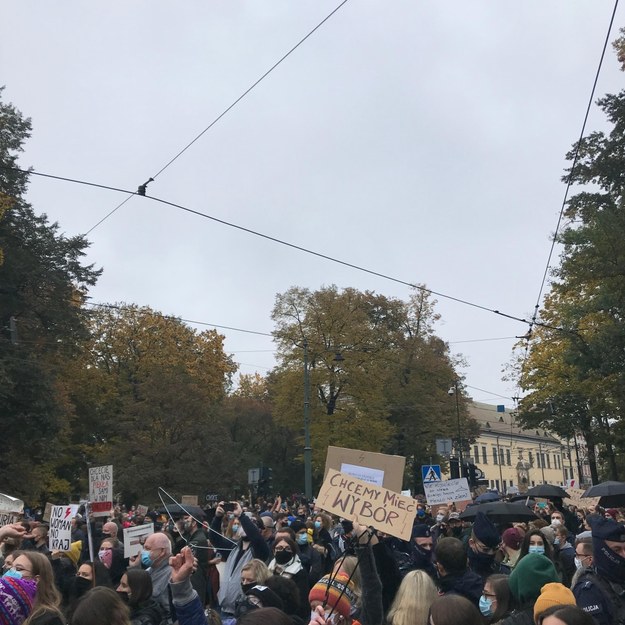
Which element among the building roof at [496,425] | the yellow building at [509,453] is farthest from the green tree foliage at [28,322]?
the building roof at [496,425]

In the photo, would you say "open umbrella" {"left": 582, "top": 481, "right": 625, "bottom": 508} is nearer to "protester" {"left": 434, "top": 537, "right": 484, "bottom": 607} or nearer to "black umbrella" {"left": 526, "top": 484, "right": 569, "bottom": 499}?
"black umbrella" {"left": 526, "top": 484, "right": 569, "bottom": 499}

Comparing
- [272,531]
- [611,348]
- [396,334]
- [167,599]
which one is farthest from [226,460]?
[167,599]

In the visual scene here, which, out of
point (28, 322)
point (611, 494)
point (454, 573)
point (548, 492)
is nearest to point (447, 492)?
point (611, 494)

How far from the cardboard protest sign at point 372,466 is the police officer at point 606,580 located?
5.18ft

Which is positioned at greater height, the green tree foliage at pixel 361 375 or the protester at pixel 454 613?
the green tree foliage at pixel 361 375

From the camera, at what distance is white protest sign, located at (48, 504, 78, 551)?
365 inches

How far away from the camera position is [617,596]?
4.57m

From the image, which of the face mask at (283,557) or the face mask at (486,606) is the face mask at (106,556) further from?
the face mask at (486,606)

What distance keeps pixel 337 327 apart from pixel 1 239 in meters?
21.6

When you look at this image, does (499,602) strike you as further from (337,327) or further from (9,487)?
(337,327)

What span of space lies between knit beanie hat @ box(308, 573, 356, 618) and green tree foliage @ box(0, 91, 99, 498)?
26862mm

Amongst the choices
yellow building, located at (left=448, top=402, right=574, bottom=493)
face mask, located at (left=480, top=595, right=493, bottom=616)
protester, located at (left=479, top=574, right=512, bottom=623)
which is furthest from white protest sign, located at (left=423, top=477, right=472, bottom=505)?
yellow building, located at (left=448, top=402, right=574, bottom=493)

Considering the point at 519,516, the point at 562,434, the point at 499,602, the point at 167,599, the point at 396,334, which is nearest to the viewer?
the point at 499,602

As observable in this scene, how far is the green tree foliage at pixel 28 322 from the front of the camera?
31.5 meters
